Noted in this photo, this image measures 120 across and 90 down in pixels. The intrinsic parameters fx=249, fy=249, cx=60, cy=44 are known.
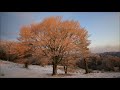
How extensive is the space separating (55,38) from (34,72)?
697mm

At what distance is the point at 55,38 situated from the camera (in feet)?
14.4

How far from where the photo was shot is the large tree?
14.3 feet

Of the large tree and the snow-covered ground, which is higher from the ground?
the large tree

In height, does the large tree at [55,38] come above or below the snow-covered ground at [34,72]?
above

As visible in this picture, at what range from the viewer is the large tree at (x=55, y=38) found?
4371mm

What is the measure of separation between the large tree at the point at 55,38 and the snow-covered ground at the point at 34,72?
22 centimetres

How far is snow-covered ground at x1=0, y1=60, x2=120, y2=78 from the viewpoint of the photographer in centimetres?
427

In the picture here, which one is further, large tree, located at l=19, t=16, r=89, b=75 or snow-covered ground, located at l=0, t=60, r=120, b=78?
large tree, located at l=19, t=16, r=89, b=75

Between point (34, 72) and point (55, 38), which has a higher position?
point (55, 38)

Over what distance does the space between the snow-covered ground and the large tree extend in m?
0.22

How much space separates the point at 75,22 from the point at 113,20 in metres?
0.67
